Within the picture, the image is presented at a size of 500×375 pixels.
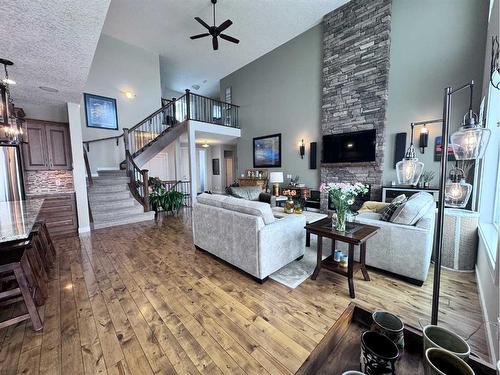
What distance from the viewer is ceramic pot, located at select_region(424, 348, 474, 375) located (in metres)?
0.59

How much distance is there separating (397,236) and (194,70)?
8.72 meters

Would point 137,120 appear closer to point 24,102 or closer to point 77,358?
point 24,102

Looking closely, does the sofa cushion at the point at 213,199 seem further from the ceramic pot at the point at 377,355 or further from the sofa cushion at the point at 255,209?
the ceramic pot at the point at 377,355

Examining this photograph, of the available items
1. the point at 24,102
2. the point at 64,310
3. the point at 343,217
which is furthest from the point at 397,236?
the point at 24,102

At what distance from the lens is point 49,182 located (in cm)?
416

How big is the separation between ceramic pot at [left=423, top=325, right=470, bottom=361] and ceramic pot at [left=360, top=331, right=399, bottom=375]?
114 mm

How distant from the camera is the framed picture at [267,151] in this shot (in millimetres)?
7033

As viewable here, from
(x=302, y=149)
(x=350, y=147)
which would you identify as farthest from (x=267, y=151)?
(x=350, y=147)

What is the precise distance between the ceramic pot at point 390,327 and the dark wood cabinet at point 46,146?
543cm

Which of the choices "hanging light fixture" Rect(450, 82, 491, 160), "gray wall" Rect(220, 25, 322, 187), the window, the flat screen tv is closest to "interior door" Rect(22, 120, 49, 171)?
"gray wall" Rect(220, 25, 322, 187)

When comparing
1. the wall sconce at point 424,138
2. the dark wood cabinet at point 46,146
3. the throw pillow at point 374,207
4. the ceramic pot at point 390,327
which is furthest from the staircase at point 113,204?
the wall sconce at point 424,138

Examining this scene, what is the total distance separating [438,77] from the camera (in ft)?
13.4

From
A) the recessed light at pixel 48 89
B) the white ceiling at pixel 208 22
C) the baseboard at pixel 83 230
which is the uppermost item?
the white ceiling at pixel 208 22

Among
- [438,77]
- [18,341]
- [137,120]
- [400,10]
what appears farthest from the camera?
[137,120]
